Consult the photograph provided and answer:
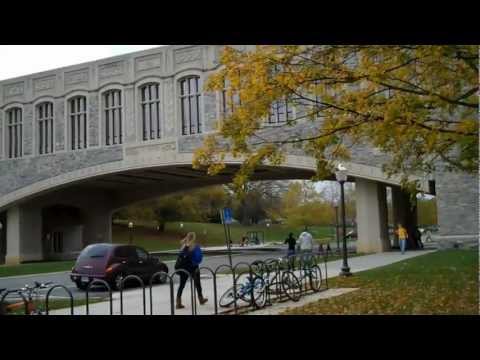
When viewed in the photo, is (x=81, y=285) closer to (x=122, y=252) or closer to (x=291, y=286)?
(x=122, y=252)

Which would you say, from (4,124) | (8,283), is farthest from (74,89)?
(8,283)

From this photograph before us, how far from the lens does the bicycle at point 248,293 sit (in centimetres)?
1084

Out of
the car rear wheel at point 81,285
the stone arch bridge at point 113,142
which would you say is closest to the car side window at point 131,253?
the car rear wheel at point 81,285

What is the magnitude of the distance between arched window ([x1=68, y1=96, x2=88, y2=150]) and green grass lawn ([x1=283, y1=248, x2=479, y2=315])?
88.5 ft

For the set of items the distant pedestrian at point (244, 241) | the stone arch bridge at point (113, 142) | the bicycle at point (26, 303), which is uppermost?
the stone arch bridge at point (113, 142)

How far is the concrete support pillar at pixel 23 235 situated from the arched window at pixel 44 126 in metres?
4.94

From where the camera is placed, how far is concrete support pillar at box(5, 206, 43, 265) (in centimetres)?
4022

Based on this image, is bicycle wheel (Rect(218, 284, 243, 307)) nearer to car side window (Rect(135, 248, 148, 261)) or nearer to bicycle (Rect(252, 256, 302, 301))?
bicycle (Rect(252, 256, 302, 301))

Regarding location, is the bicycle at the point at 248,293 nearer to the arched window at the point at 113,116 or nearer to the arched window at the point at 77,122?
the arched window at the point at 113,116

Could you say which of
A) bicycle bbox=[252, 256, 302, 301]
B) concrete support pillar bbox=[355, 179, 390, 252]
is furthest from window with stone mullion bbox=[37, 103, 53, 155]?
bicycle bbox=[252, 256, 302, 301]

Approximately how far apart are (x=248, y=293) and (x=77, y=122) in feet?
104

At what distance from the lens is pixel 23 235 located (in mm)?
40719

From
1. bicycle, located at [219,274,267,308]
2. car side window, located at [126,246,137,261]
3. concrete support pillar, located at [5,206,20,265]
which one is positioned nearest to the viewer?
→ bicycle, located at [219,274,267,308]

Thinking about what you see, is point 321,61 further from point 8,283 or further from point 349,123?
point 8,283
